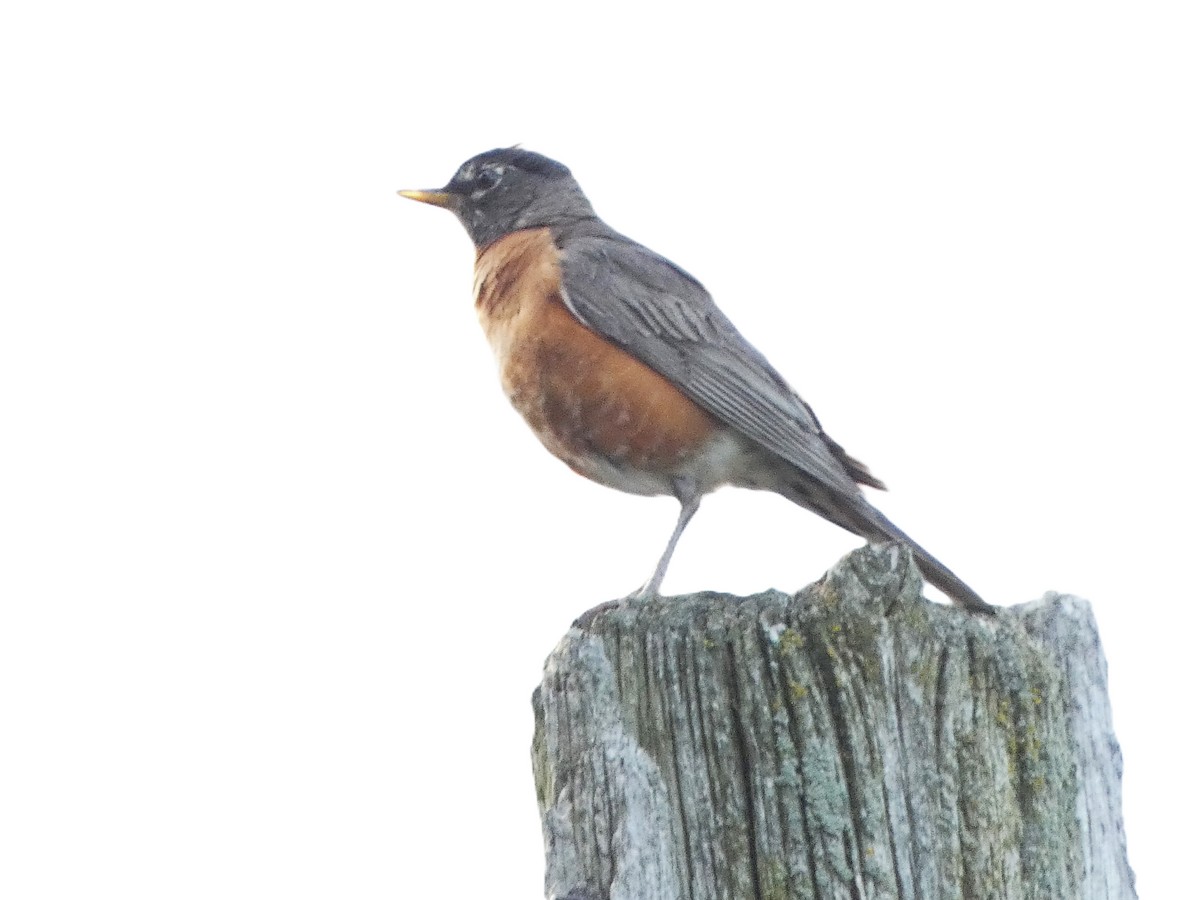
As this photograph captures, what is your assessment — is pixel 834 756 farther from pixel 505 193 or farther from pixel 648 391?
pixel 505 193

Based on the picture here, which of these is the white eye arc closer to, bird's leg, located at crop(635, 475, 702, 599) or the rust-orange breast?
the rust-orange breast

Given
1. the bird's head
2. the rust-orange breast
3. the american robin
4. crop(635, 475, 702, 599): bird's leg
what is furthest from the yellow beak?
crop(635, 475, 702, 599): bird's leg

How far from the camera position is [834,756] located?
288cm

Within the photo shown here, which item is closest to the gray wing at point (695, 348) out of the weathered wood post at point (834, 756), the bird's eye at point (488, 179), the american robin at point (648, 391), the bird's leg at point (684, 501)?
the american robin at point (648, 391)

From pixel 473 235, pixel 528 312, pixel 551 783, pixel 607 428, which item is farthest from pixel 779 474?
pixel 551 783

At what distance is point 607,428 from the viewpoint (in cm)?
604

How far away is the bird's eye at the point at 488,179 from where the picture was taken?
25.8 ft

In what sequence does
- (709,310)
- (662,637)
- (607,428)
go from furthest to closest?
1. (709,310)
2. (607,428)
3. (662,637)

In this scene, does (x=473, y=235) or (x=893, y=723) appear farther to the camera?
(x=473, y=235)

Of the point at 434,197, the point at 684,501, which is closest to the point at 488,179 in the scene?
the point at 434,197

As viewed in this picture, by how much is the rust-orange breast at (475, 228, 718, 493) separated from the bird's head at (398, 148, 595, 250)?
139cm

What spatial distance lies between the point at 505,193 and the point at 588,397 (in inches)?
84.7

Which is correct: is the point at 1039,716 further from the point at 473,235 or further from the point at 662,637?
the point at 473,235

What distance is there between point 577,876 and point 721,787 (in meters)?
0.36
